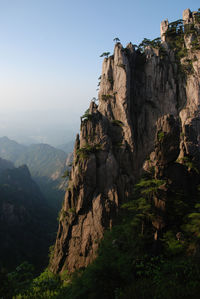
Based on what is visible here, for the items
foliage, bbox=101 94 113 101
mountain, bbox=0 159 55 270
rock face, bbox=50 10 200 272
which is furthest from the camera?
mountain, bbox=0 159 55 270

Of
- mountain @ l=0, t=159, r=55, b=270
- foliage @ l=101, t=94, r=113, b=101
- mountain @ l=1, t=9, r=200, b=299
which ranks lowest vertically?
mountain @ l=0, t=159, r=55, b=270

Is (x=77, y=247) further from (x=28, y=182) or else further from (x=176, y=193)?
(x=28, y=182)

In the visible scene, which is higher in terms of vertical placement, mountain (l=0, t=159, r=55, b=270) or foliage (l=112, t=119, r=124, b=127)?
foliage (l=112, t=119, r=124, b=127)

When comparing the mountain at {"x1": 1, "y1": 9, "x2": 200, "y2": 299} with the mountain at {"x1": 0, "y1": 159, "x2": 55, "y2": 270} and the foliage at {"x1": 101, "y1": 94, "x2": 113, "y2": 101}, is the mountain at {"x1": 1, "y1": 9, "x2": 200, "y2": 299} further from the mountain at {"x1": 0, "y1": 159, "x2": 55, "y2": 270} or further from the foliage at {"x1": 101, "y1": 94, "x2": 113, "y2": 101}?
the mountain at {"x1": 0, "y1": 159, "x2": 55, "y2": 270}

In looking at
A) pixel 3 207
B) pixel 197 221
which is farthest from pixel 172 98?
pixel 3 207

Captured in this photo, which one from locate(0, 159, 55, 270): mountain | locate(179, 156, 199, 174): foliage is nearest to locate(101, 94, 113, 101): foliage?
locate(179, 156, 199, 174): foliage

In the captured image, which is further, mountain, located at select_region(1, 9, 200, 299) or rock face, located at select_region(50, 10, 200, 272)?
rock face, located at select_region(50, 10, 200, 272)

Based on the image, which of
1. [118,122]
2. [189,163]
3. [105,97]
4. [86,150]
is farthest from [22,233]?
[189,163]

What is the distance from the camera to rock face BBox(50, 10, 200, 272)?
27797 mm

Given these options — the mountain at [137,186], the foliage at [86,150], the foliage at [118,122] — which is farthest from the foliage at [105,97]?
the foliage at [86,150]

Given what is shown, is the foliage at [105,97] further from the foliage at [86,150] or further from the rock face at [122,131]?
the foliage at [86,150]

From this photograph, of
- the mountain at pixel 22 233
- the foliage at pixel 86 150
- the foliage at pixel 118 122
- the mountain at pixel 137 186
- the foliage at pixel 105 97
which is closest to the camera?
the mountain at pixel 137 186

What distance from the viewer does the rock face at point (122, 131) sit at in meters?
27.8

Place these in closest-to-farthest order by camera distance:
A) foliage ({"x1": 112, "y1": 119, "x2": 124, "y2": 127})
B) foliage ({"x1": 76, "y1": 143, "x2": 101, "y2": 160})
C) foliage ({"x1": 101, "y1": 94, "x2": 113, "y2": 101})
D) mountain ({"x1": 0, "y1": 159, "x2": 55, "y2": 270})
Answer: foliage ({"x1": 76, "y1": 143, "x2": 101, "y2": 160}) → foliage ({"x1": 112, "y1": 119, "x2": 124, "y2": 127}) → foliage ({"x1": 101, "y1": 94, "x2": 113, "y2": 101}) → mountain ({"x1": 0, "y1": 159, "x2": 55, "y2": 270})
